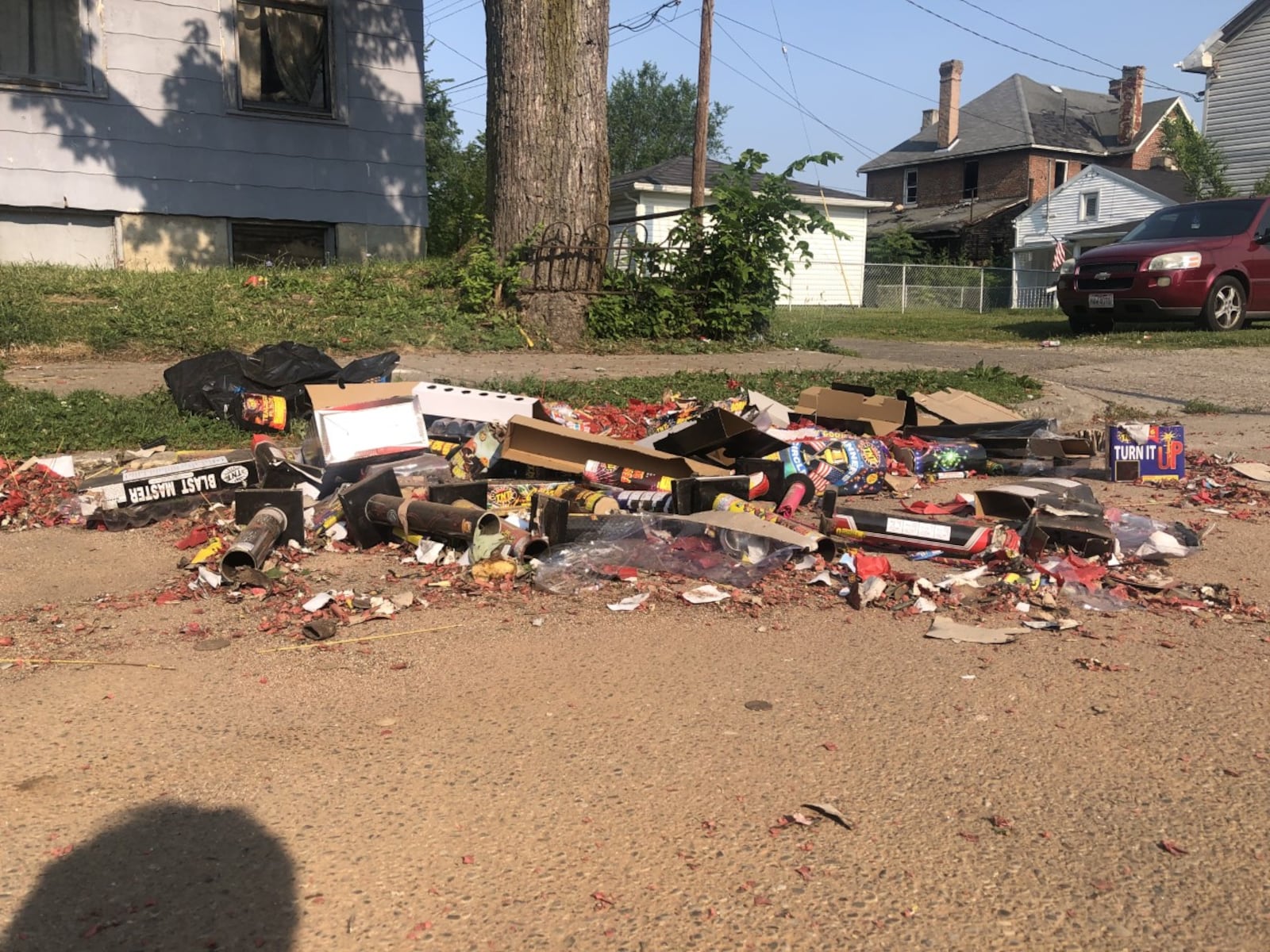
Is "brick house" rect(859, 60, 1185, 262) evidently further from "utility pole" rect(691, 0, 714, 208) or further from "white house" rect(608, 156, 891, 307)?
"utility pole" rect(691, 0, 714, 208)

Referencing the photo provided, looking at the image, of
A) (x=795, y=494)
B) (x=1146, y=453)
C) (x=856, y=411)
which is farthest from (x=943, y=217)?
(x=795, y=494)

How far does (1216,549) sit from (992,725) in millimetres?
2485

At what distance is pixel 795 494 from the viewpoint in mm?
5270

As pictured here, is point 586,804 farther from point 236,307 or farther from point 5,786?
point 236,307

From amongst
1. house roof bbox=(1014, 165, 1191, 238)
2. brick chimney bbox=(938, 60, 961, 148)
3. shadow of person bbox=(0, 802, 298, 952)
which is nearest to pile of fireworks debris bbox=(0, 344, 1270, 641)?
shadow of person bbox=(0, 802, 298, 952)

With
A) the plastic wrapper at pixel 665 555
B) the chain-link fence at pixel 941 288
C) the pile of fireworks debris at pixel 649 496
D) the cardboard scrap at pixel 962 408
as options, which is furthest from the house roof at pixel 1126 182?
the plastic wrapper at pixel 665 555

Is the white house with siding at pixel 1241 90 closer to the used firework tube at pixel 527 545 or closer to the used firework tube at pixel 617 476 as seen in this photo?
the used firework tube at pixel 617 476

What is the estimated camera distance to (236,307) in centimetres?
980

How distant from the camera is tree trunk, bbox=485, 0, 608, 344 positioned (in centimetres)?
1030

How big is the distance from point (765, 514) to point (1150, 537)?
5.40 feet

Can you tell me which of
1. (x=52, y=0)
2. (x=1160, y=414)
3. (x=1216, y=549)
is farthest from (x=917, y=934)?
(x=52, y=0)

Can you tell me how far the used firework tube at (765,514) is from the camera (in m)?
4.46

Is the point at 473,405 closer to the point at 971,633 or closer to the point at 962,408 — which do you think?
the point at 962,408

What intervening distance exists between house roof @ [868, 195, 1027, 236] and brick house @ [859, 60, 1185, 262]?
0.05m
